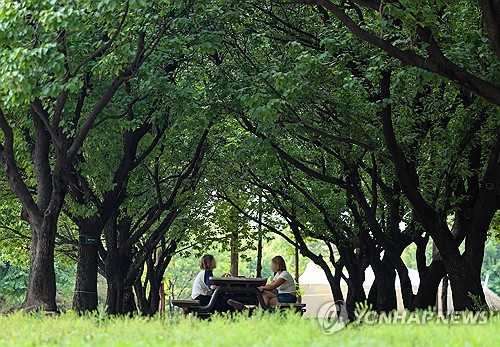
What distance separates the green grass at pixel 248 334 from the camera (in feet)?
19.9

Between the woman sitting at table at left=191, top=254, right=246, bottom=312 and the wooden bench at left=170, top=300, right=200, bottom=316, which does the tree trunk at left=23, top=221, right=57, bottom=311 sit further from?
the woman sitting at table at left=191, top=254, right=246, bottom=312

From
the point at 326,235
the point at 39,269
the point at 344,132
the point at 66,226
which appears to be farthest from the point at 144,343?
the point at 66,226

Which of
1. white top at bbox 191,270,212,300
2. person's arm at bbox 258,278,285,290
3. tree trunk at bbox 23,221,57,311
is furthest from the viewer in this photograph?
white top at bbox 191,270,212,300

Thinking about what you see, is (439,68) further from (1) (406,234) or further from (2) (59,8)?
(1) (406,234)

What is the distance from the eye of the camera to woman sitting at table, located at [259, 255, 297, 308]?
601 inches

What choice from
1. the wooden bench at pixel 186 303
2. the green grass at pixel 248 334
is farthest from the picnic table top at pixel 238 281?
the green grass at pixel 248 334

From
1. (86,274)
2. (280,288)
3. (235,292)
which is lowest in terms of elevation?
(235,292)

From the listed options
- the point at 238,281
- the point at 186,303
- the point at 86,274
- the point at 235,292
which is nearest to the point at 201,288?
the point at 235,292

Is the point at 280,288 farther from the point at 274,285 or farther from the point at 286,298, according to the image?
the point at 274,285

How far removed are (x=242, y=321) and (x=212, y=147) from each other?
1622 centimetres

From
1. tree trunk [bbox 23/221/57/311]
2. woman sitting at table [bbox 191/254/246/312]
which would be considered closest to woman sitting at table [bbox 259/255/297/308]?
woman sitting at table [bbox 191/254/246/312]

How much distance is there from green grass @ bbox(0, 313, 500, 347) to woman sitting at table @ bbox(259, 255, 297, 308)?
276 inches

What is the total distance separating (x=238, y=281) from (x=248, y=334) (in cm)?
809

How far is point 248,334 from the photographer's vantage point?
6.49 m
